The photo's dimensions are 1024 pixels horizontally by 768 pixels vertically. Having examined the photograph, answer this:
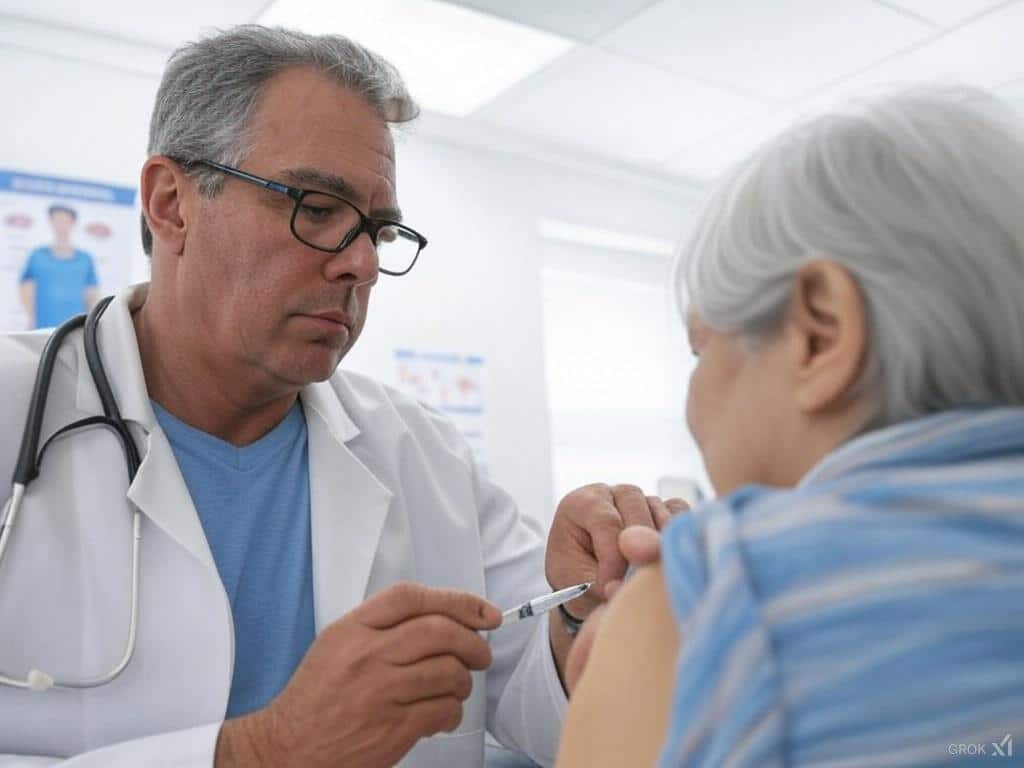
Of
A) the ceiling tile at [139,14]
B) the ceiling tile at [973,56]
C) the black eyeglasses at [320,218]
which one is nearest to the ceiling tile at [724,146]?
the ceiling tile at [973,56]

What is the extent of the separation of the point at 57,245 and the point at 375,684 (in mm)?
2760

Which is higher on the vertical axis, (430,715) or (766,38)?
(766,38)

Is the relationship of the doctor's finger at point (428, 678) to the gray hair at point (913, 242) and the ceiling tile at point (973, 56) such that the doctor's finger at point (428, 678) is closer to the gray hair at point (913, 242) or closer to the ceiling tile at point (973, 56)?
the gray hair at point (913, 242)

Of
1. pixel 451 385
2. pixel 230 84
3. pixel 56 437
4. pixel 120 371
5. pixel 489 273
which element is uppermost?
pixel 489 273

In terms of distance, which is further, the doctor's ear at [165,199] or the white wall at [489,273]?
the white wall at [489,273]

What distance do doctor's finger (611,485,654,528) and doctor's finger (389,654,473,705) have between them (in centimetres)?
30

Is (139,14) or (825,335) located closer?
(825,335)

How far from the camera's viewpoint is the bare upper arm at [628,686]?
516 mm

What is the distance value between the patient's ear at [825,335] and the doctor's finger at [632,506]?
59cm

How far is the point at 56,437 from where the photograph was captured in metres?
1.18

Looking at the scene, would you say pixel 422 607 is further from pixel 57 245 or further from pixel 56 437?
pixel 57 245

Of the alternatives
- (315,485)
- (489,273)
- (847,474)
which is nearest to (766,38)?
(489,273)

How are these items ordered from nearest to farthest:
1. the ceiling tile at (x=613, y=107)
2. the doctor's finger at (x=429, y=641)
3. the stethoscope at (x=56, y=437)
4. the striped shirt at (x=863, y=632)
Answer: the striped shirt at (x=863, y=632) → the doctor's finger at (x=429, y=641) → the stethoscope at (x=56, y=437) → the ceiling tile at (x=613, y=107)

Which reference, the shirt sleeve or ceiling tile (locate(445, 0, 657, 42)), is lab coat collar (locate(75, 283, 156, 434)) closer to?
the shirt sleeve
